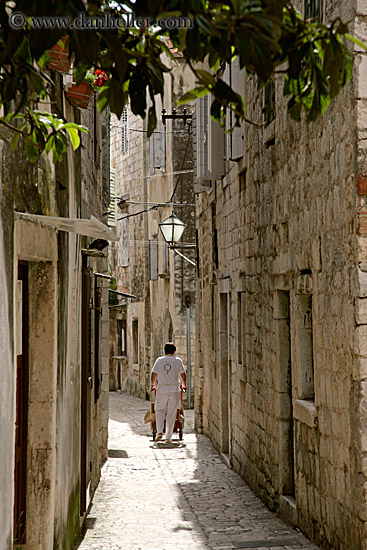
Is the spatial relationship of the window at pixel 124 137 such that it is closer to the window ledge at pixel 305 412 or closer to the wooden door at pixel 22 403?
the window ledge at pixel 305 412

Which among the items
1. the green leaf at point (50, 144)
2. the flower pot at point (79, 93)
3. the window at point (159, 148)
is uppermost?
the window at point (159, 148)

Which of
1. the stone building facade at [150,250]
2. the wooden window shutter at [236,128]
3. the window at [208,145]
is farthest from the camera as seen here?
the stone building facade at [150,250]

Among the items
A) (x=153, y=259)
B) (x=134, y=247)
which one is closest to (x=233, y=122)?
(x=153, y=259)

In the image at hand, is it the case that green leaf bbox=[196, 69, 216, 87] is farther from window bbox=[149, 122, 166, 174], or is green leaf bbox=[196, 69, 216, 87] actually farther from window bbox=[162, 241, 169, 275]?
window bbox=[149, 122, 166, 174]

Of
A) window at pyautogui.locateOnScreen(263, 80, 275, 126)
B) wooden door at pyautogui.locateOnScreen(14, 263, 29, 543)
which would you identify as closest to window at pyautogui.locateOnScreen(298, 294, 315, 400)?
window at pyautogui.locateOnScreen(263, 80, 275, 126)

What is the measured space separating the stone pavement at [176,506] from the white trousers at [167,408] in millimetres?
295

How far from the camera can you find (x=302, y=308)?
6.92 m

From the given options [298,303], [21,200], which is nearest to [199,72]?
[21,200]

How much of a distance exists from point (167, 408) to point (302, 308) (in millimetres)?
6496

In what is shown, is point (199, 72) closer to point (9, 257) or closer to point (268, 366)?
point (9, 257)

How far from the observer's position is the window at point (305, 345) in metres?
6.90

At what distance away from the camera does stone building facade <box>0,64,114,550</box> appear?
378cm

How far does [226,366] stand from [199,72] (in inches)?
393

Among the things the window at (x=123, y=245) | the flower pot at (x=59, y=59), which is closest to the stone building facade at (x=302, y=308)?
the flower pot at (x=59, y=59)
